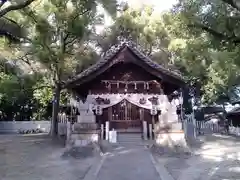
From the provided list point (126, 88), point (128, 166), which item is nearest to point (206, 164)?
point (128, 166)

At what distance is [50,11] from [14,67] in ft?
14.3

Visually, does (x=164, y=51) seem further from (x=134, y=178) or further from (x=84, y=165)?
(x=134, y=178)

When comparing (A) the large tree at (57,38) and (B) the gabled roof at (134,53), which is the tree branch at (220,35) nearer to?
(B) the gabled roof at (134,53)

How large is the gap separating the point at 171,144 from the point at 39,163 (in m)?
6.60

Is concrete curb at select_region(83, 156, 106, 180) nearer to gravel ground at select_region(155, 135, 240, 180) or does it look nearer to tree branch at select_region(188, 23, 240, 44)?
gravel ground at select_region(155, 135, 240, 180)

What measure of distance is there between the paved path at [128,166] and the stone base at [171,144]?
2.34ft

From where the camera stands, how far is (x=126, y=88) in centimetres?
1880

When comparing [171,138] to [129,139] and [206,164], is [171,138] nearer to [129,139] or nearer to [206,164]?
[129,139]

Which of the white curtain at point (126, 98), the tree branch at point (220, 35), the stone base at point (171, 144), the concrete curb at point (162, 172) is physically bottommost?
the concrete curb at point (162, 172)

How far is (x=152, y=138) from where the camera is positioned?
18812 mm

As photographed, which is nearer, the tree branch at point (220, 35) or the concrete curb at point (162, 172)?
the concrete curb at point (162, 172)

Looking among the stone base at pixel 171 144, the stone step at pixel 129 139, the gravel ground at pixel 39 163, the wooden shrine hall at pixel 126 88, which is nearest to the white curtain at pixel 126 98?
the wooden shrine hall at pixel 126 88

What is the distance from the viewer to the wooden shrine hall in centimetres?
1742

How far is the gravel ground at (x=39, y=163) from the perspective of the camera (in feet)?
31.5
